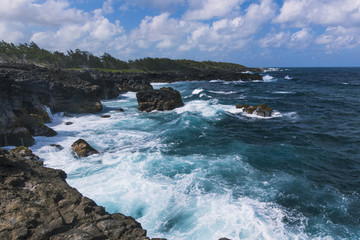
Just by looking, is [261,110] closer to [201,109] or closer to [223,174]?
[201,109]

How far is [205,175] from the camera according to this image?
13445mm

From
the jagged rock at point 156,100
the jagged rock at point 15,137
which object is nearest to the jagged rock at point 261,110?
the jagged rock at point 156,100

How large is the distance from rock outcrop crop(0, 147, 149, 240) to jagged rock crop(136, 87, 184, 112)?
25.1 m

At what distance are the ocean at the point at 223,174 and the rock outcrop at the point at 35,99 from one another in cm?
179

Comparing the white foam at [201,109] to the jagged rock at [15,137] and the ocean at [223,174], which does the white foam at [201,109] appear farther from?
the jagged rock at [15,137]

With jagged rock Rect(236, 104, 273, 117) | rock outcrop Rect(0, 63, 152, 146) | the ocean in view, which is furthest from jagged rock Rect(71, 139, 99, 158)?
jagged rock Rect(236, 104, 273, 117)

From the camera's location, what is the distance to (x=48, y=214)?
5895 mm

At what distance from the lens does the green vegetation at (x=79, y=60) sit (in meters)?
77.9

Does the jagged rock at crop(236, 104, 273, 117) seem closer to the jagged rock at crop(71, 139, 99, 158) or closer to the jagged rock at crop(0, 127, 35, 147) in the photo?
the jagged rock at crop(71, 139, 99, 158)

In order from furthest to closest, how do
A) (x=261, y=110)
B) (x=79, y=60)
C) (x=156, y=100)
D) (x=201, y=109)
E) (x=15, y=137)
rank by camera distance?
(x=79, y=60)
(x=201, y=109)
(x=156, y=100)
(x=261, y=110)
(x=15, y=137)

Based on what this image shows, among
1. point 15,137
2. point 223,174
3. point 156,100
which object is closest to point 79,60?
point 156,100

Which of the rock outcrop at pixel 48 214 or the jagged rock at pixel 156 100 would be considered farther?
the jagged rock at pixel 156 100

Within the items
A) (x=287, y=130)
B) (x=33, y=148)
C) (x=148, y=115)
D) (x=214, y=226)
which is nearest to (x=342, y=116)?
(x=287, y=130)

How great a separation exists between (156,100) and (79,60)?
82118 mm
